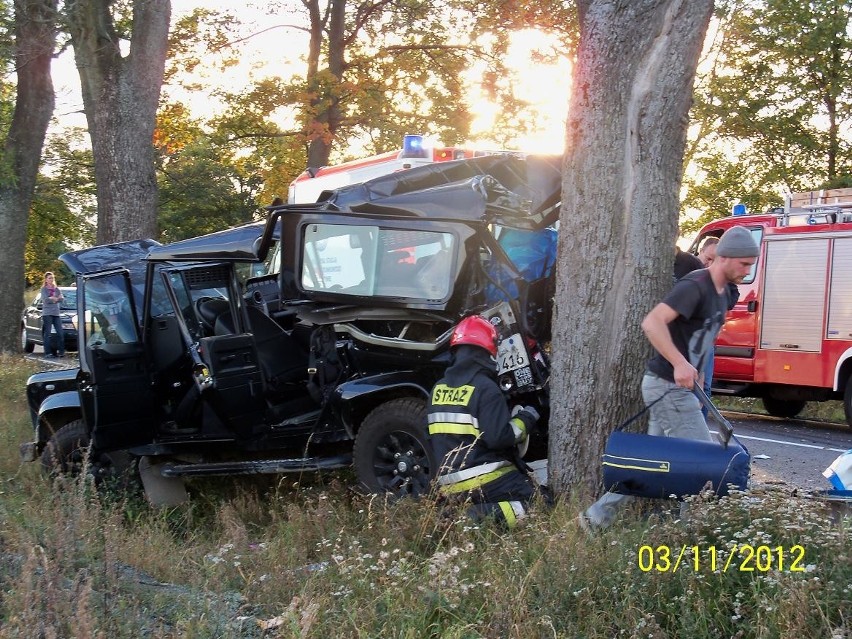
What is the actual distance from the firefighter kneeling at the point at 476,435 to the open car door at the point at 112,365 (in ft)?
9.10

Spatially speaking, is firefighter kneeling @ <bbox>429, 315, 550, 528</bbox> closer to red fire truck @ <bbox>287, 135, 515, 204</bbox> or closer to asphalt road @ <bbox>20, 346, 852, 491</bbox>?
asphalt road @ <bbox>20, 346, 852, 491</bbox>

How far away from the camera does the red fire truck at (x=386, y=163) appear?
8383mm

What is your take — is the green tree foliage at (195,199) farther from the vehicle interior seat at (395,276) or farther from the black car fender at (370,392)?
the black car fender at (370,392)

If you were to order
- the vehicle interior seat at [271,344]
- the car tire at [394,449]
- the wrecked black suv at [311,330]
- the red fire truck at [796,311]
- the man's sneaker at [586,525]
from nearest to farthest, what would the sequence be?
the man's sneaker at [586,525] → the car tire at [394,449] → the wrecked black suv at [311,330] → the vehicle interior seat at [271,344] → the red fire truck at [796,311]

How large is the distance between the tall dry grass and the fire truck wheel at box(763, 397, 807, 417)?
8558 mm

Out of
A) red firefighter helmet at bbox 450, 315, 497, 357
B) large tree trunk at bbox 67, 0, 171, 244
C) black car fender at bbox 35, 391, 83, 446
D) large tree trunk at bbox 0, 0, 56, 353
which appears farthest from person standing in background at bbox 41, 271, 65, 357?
red firefighter helmet at bbox 450, 315, 497, 357

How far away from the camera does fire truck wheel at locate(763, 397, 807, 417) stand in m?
12.8

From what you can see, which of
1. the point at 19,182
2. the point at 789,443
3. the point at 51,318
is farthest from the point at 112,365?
the point at 51,318

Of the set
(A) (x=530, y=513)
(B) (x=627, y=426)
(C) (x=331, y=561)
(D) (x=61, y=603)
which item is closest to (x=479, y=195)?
(B) (x=627, y=426)

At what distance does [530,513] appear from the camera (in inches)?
198

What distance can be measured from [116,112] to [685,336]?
8.74 m

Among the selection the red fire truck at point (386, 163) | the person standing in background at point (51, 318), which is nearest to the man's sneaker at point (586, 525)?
the red fire truck at point (386, 163)
